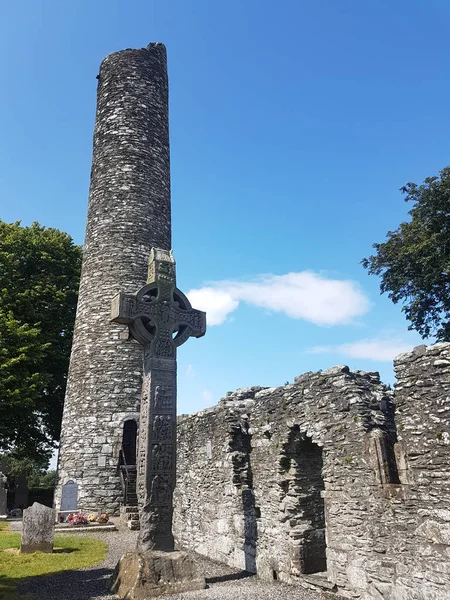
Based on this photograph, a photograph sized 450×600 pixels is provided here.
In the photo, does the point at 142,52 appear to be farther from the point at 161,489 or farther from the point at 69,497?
the point at 161,489

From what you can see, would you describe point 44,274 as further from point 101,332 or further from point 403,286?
point 403,286

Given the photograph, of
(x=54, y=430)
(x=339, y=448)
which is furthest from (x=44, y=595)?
(x=54, y=430)

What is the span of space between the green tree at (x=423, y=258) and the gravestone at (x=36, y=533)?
15.3 meters

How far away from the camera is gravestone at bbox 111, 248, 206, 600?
667cm

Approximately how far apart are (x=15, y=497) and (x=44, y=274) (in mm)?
9792

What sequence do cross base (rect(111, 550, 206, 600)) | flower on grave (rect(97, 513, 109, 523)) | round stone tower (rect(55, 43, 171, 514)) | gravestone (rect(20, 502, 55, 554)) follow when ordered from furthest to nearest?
round stone tower (rect(55, 43, 171, 514)) < flower on grave (rect(97, 513, 109, 523)) < gravestone (rect(20, 502, 55, 554)) < cross base (rect(111, 550, 206, 600))

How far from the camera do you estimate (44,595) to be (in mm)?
6918

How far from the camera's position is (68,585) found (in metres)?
7.53

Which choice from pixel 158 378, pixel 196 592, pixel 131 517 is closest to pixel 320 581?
pixel 196 592

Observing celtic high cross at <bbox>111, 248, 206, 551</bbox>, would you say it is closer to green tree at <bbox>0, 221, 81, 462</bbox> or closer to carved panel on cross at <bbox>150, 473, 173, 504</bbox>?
carved panel on cross at <bbox>150, 473, 173, 504</bbox>

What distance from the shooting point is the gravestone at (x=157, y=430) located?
6.67 metres

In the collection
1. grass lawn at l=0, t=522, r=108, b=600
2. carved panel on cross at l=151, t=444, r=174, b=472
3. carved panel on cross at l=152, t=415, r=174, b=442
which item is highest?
carved panel on cross at l=152, t=415, r=174, b=442

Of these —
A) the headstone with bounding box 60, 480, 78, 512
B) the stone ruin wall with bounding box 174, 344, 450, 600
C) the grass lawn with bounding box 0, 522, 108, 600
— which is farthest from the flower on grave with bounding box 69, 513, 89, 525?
the stone ruin wall with bounding box 174, 344, 450, 600

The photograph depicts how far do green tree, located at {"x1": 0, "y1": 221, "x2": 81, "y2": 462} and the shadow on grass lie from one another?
35.0ft
